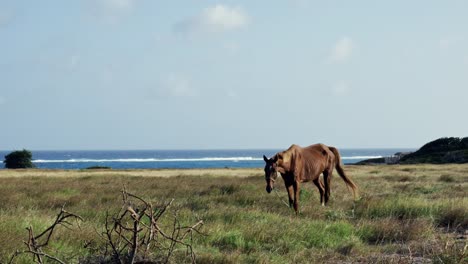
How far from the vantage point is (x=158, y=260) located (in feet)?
17.1

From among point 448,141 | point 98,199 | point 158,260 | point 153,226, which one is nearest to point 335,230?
point 158,260

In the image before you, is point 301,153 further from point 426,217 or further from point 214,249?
point 214,249

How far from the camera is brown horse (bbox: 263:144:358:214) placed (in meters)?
13.8

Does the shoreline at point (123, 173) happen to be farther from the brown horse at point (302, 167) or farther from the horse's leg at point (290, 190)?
the horse's leg at point (290, 190)

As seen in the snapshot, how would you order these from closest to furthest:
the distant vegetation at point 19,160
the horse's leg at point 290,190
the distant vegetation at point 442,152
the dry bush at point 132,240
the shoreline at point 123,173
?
the dry bush at point 132,240, the horse's leg at point 290,190, the shoreline at point 123,173, the distant vegetation at point 442,152, the distant vegetation at point 19,160

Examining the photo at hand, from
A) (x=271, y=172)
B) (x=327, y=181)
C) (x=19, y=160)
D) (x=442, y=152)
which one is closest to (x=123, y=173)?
(x=327, y=181)

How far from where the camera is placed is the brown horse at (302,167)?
13766 millimetres

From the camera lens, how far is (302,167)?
15250 mm

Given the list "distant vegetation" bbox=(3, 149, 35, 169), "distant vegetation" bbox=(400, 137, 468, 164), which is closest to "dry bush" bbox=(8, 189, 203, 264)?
"distant vegetation" bbox=(400, 137, 468, 164)

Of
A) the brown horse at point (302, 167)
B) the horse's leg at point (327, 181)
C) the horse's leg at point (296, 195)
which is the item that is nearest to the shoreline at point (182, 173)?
the brown horse at point (302, 167)

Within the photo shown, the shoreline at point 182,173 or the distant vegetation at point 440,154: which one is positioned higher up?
the distant vegetation at point 440,154

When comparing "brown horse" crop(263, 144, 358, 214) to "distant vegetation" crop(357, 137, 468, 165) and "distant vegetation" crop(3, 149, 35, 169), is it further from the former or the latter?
"distant vegetation" crop(3, 149, 35, 169)

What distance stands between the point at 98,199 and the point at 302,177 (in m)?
5.58

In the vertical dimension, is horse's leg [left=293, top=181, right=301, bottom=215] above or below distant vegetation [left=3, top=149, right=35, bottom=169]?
below
